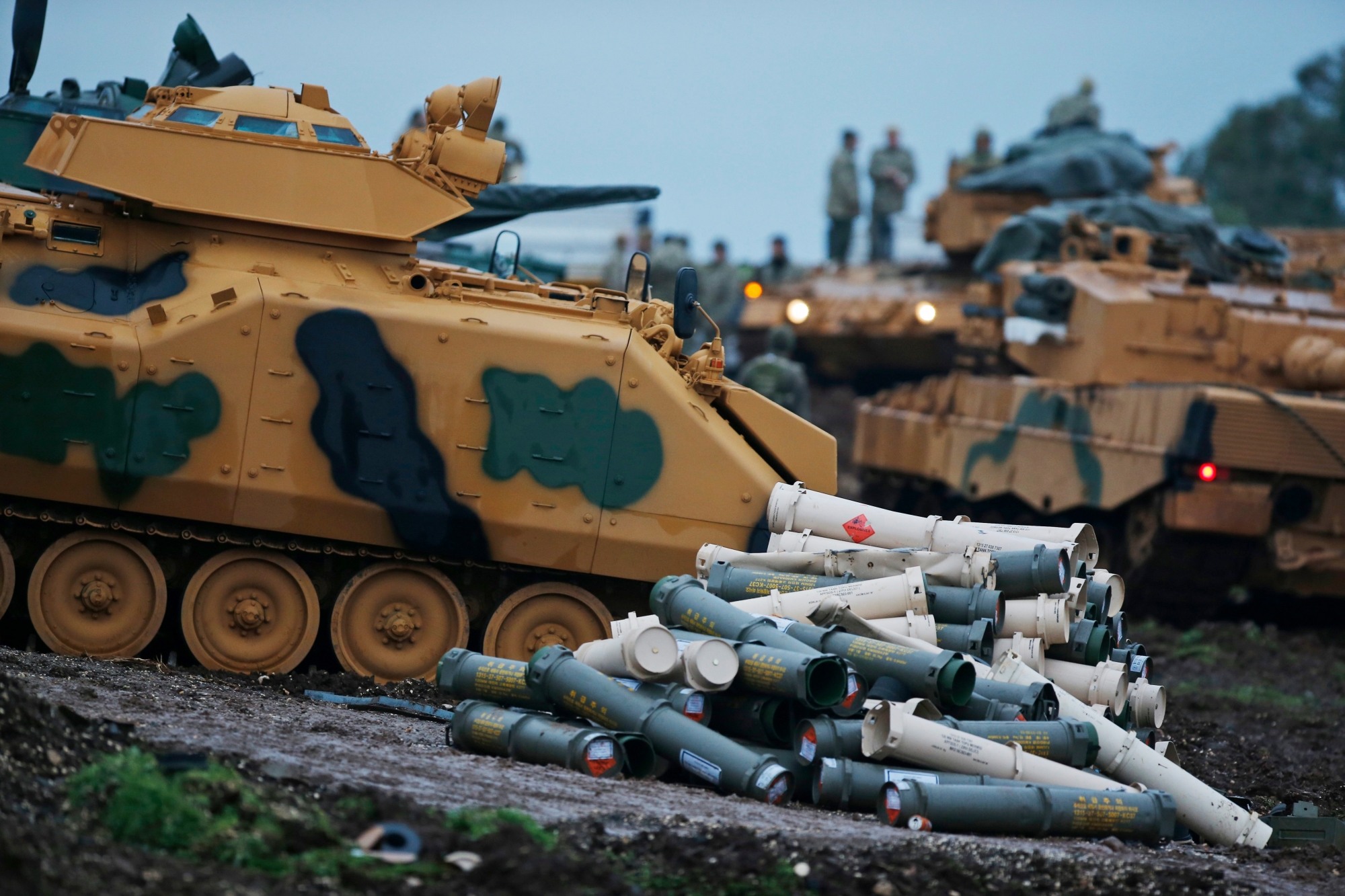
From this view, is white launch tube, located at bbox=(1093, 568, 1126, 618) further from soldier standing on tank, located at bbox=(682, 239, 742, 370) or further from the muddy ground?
soldier standing on tank, located at bbox=(682, 239, 742, 370)

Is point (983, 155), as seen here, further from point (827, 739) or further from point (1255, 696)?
point (827, 739)

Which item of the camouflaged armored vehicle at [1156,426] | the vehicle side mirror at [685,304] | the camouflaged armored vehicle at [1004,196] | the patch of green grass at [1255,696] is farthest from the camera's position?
the camouflaged armored vehicle at [1004,196]

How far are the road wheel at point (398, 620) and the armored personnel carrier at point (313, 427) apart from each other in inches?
0.5

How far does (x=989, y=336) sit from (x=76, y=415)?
11706mm

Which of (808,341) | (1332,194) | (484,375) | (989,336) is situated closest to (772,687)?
(484,375)

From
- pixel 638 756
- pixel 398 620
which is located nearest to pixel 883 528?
pixel 638 756

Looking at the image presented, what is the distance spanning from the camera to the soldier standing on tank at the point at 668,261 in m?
20.6

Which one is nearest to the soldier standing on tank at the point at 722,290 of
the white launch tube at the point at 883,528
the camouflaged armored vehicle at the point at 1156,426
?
the camouflaged armored vehicle at the point at 1156,426

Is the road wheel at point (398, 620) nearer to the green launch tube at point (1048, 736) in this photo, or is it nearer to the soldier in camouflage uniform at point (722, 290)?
the green launch tube at point (1048, 736)

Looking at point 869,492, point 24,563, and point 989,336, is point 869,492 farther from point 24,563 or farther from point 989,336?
point 24,563

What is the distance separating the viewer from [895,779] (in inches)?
274

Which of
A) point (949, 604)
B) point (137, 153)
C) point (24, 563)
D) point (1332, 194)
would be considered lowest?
point (24, 563)

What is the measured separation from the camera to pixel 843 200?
26.2 metres

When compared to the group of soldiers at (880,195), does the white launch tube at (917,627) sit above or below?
below
